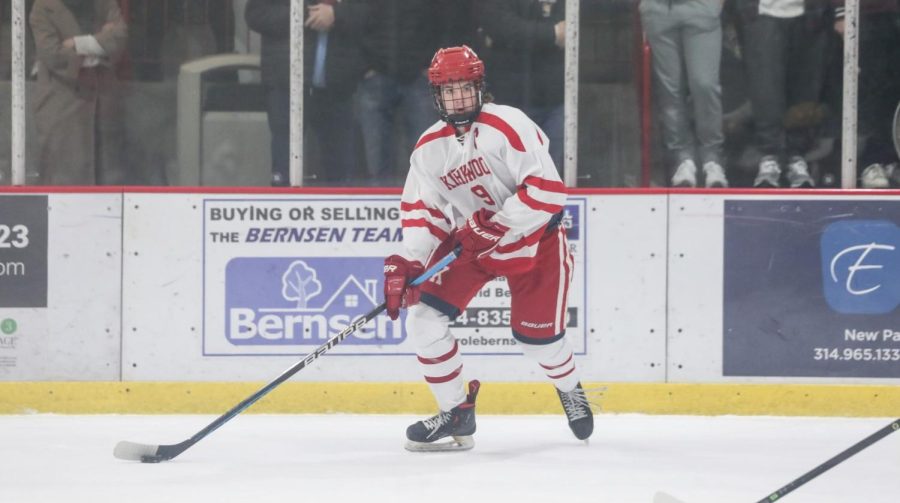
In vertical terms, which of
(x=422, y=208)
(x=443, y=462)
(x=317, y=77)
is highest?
(x=317, y=77)

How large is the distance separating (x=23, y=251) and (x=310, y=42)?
127cm

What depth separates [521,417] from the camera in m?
4.85

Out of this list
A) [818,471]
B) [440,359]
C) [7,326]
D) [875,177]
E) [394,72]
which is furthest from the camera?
[394,72]

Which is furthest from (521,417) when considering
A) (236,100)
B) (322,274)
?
(236,100)

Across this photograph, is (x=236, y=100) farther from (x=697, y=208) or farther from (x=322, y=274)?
(x=697, y=208)

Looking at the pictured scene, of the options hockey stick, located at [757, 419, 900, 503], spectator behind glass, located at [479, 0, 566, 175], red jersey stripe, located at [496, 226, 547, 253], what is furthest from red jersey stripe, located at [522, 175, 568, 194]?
hockey stick, located at [757, 419, 900, 503]

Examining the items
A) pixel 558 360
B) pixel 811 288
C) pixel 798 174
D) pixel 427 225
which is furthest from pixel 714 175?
pixel 427 225

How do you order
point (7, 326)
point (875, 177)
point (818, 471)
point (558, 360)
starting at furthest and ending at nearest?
1. point (875, 177)
2. point (7, 326)
3. point (558, 360)
4. point (818, 471)

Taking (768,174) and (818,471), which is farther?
(768,174)

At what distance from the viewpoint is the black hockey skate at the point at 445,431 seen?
Result: 421 centimetres

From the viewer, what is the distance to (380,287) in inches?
194

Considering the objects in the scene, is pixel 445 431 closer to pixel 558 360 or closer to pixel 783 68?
pixel 558 360

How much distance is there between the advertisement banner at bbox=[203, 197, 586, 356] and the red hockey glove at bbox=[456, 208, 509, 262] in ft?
3.04

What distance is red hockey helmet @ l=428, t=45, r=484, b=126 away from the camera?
12.9ft
